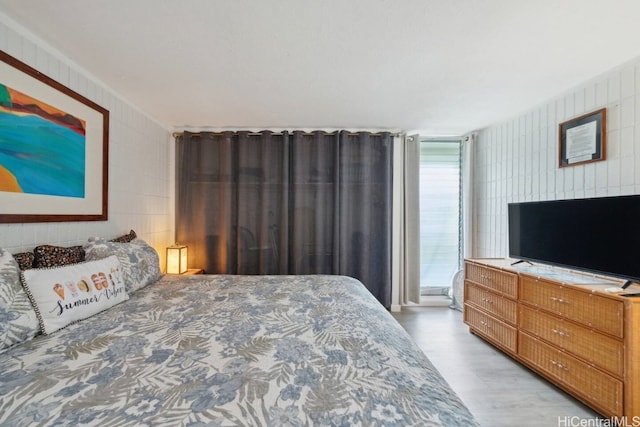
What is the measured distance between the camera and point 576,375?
6.15 ft

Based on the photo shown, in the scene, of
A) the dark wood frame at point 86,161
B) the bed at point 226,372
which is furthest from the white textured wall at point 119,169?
the bed at point 226,372

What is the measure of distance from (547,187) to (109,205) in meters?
4.08

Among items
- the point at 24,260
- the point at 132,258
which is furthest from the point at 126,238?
the point at 24,260

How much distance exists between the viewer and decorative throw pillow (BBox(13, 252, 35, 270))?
1.55 metres

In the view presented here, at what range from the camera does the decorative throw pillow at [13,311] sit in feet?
3.88

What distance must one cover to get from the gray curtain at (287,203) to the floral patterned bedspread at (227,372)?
6.08ft

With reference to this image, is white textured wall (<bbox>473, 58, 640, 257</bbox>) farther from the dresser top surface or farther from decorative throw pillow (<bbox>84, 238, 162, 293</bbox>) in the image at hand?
decorative throw pillow (<bbox>84, 238, 162, 293</bbox>)

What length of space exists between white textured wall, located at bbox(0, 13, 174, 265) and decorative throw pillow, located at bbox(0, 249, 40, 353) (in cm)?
47

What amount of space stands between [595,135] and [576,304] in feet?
4.51

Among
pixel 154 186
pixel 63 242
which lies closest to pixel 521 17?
pixel 63 242

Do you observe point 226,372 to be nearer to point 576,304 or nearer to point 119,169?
point 576,304

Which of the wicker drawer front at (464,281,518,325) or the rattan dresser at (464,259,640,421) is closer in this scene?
the rattan dresser at (464,259,640,421)

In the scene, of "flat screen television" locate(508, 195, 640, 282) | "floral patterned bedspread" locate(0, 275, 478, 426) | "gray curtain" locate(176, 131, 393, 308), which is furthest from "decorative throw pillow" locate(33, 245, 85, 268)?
"flat screen television" locate(508, 195, 640, 282)

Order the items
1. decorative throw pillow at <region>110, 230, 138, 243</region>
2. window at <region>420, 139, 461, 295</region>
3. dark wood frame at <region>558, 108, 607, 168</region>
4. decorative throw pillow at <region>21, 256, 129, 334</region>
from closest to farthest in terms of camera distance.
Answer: decorative throw pillow at <region>21, 256, 129, 334</region>, dark wood frame at <region>558, 108, 607, 168</region>, decorative throw pillow at <region>110, 230, 138, 243</region>, window at <region>420, 139, 461, 295</region>
